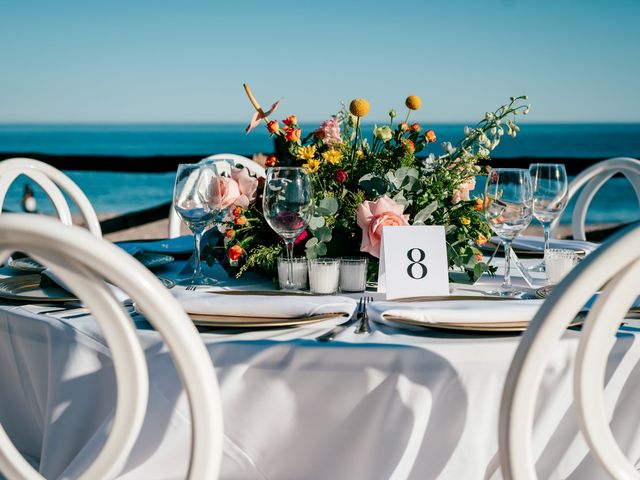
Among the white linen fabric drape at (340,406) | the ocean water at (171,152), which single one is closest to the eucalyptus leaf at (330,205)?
the white linen fabric drape at (340,406)

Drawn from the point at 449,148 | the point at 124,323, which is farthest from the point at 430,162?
the point at 124,323

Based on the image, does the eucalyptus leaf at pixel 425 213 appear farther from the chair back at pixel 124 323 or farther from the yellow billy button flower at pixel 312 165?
the chair back at pixel 124 323

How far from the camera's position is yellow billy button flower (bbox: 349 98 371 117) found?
67.7 inches

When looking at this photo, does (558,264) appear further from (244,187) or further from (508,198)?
(244,187)

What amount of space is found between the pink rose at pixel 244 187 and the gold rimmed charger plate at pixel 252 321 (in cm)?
46

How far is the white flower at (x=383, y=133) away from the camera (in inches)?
70.5

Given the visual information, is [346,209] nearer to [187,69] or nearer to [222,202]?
[222,202]

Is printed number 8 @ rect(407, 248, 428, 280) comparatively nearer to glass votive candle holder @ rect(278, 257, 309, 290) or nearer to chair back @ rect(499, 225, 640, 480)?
glass votive candle holder @ rect(278, 257, 309, 290)

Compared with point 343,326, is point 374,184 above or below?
above

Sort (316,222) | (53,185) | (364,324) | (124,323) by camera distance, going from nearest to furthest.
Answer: (124,323) → (364,324) → (316,222) → (53,185)

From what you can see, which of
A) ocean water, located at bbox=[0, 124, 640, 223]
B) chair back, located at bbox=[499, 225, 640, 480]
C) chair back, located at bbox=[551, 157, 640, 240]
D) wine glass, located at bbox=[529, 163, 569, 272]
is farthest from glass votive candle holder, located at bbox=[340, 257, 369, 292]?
ocean water, located at bbox=[0, 124, 640, 223]

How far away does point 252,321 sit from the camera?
133 centimetres

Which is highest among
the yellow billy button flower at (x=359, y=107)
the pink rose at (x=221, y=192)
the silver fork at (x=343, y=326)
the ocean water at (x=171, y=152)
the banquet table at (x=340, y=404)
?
the yellow billy button flower at (x=359, y=107)

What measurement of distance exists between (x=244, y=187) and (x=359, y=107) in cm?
34
